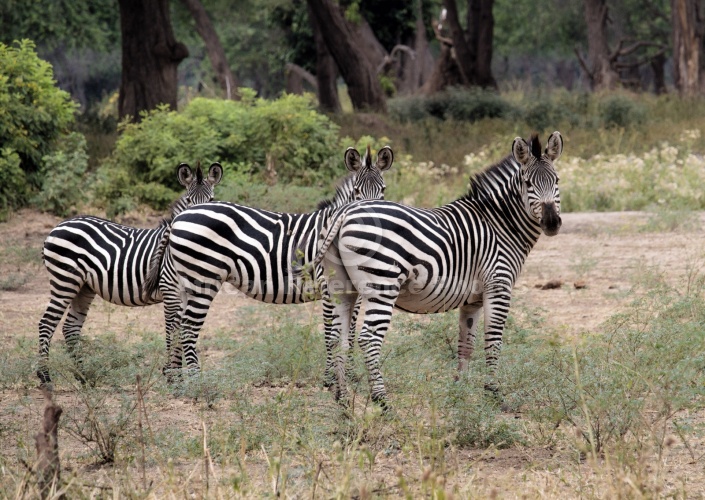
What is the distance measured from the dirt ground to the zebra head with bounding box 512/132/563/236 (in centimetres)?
136

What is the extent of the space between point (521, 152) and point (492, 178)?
0.39 meters

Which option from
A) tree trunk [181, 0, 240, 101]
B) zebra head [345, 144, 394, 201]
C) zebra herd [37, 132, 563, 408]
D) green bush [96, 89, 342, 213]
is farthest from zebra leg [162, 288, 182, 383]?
tree trunk [181, 0, 240, 101]

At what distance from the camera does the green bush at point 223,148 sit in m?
15.3

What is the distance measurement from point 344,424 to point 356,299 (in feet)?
4.60

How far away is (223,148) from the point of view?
52.1 ft

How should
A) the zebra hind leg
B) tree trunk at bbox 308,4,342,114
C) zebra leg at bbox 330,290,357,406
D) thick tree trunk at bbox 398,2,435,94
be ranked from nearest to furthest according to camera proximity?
zebra leg at bbox 330,290,357,406 < the zebra hind leg < tree trunk at bbox 308,4,342,114 < thick tree trunk at bbox 398,2,435,94

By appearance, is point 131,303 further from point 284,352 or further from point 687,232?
point 687,232

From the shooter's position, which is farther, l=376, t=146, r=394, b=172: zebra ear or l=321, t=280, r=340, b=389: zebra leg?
l=376, t=146, r=394, b=172: zebra ear

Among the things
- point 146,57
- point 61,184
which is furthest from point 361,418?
point 146,57

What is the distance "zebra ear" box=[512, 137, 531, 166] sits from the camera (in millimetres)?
6558

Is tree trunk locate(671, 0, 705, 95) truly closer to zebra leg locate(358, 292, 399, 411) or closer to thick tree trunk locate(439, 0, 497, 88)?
thick tree trunk locate(439, 0, 497, 88)

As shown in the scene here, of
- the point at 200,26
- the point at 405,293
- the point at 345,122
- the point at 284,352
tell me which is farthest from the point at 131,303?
the point at 200,26

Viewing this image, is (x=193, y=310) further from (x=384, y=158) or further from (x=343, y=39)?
(x=343, y=39)

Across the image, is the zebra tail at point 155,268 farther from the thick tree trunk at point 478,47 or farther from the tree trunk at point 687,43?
the tree trunk at point 687,43
